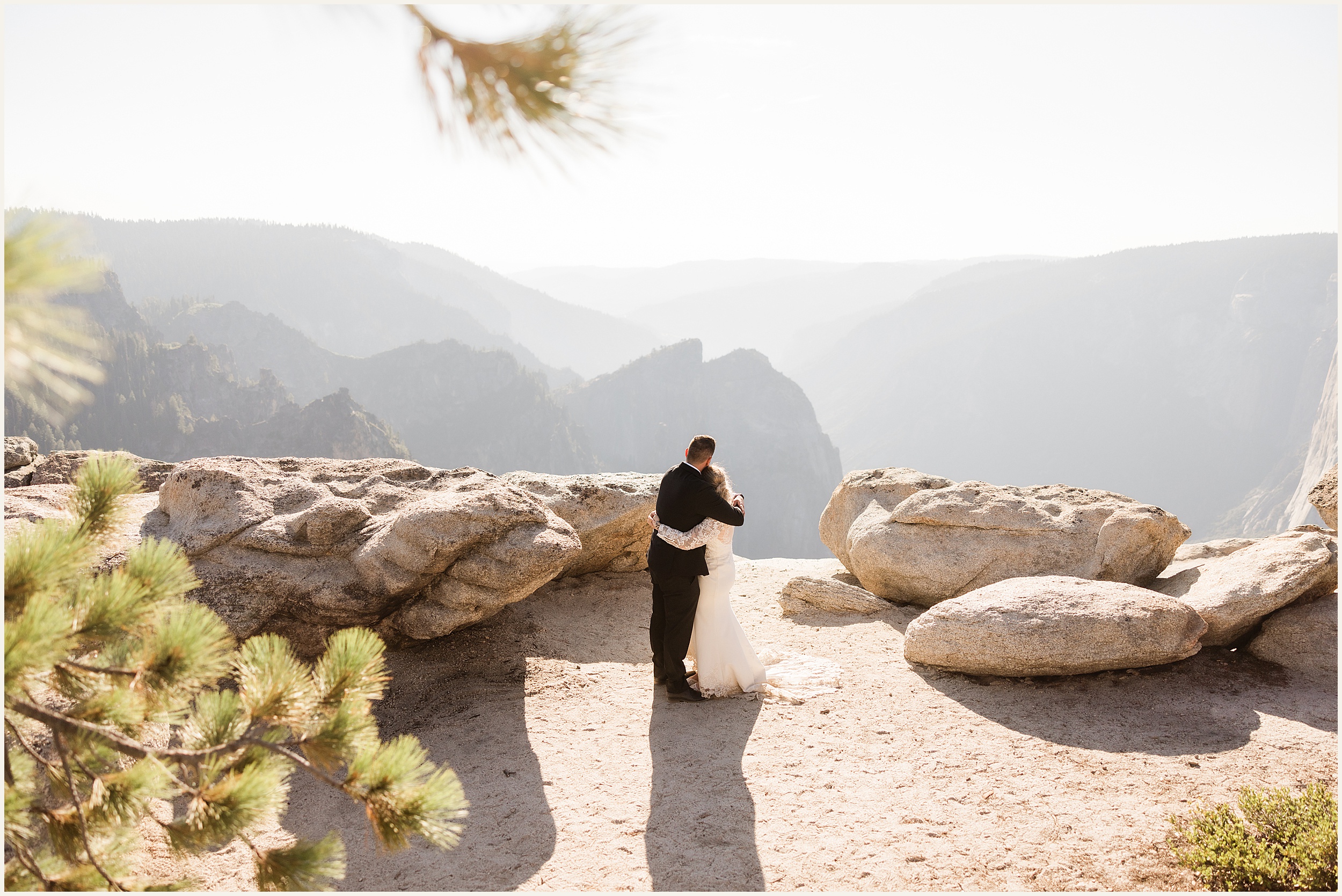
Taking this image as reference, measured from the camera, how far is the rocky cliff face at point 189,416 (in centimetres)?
5884

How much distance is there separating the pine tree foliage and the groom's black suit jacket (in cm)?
340

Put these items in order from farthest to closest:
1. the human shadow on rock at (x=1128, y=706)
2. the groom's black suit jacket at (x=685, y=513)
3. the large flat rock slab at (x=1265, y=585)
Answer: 1. the large flat rock slab at (x=1265, y=585)
2. the groom's black suit jacket at (x=685, y=513)
3. the human shadow on rock at (x=1128, y=706)

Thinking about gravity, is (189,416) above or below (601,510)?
below

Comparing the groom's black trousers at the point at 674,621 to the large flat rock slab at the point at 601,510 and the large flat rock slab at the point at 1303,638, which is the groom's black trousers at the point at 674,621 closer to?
the large flat rock slab at the point at 601,510

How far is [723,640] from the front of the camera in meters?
6.28

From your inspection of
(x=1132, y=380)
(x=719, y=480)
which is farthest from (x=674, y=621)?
(x=1132, y=380)

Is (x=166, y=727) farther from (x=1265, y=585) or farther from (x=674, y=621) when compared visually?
(x=1265, y=585)

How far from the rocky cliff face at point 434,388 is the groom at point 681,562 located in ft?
283

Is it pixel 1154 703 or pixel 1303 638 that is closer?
pixel 1154 703

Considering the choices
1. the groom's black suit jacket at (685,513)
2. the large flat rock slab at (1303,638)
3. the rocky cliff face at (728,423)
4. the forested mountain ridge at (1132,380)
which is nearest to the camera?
the groom's black suit jacket at (685,513)

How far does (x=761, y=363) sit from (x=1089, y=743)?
108 metres

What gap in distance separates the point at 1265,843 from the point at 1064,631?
2.56 metres

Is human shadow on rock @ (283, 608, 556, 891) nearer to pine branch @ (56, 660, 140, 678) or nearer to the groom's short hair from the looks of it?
pine branch @ (56, 660, 140, 678)

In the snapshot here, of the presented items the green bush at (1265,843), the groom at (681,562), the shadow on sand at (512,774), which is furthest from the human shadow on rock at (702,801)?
the green bush at (1265,843)
